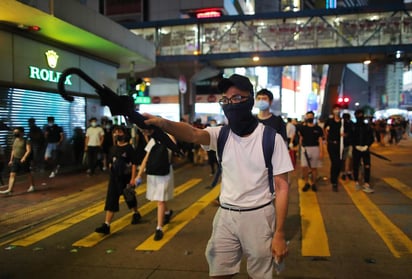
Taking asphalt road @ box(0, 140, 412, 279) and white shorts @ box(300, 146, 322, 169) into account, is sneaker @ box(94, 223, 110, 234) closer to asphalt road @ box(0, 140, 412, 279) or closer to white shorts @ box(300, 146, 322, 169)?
asphalt road @ box(0, 140, 412, 279)

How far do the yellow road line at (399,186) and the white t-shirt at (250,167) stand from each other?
7581 mm

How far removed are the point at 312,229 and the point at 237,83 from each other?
440 cm

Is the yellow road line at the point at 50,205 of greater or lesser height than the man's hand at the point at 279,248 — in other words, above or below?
below

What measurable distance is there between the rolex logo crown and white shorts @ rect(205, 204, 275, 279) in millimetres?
12669

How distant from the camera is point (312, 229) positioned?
6.61 m

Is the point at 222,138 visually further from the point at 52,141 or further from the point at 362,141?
the point at 52,141

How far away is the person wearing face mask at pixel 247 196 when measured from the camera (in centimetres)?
287

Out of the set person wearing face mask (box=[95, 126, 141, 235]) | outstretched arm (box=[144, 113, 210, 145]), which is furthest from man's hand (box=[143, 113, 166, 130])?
person wearing face mask (box=[95, 126, 141, 235])

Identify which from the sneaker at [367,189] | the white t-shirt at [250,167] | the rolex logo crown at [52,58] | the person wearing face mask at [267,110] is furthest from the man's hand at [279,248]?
the rolex logo crown at [52,58]

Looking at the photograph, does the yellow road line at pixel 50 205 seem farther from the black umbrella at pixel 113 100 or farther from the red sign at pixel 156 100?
the red sign at pixel 156 100

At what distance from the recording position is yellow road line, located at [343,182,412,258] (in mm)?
5629

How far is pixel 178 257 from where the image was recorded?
5371 mm

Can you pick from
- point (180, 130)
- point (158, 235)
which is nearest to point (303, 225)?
point (158, 235)

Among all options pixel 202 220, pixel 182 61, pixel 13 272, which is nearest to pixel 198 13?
pixel 182 61
